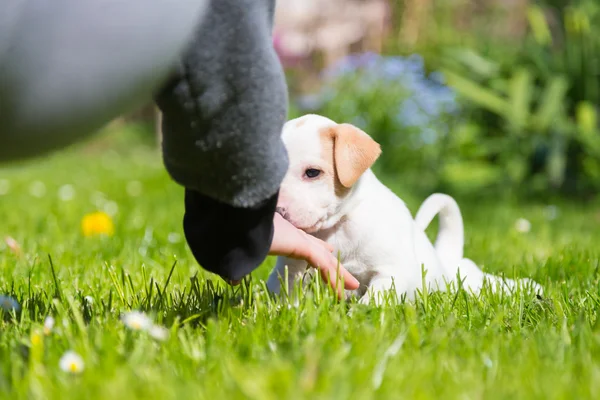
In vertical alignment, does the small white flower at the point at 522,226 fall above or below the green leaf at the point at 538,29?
below

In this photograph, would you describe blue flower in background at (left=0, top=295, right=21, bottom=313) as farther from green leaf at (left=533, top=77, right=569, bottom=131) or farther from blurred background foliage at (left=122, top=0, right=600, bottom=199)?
green leaf at (left=533, top=77, right=569, bottom=131)

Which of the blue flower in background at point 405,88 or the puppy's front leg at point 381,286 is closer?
the puppy's front leg at point 381,286

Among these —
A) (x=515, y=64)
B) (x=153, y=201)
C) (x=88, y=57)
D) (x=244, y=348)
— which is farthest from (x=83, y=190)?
(x=88, y=57)

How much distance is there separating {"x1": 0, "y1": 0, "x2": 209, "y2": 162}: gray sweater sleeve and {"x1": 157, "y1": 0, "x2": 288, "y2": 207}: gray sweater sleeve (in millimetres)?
53

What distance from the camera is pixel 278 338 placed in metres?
1.67

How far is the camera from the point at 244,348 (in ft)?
5.14

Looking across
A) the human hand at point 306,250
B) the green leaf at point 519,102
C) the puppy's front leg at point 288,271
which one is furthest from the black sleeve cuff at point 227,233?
the green leaf at point 519,102

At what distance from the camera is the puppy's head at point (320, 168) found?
6.85ft

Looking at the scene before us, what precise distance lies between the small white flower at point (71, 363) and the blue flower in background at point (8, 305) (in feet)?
1.77

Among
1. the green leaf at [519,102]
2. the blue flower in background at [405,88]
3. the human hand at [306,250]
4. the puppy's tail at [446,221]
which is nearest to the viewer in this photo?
the human hand at [306,250]

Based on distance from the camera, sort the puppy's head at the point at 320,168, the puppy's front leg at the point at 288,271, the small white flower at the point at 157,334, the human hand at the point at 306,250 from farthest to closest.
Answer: the puppy's front leg at the point at 288,271, the puppy's head at the point at 320,168, the human hand at the point at 306,250, the small white flower at the point at 157,334

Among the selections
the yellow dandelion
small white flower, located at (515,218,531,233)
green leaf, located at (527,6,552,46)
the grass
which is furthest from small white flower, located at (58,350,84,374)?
green leaf, located at (527,6,552,46)

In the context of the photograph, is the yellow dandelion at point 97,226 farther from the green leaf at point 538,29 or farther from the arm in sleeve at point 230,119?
the green leaf at point 538,29

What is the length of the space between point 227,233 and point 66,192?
3.62m
